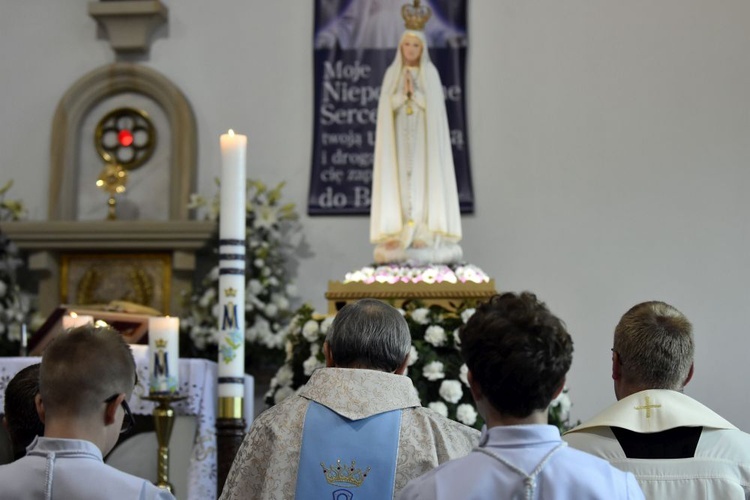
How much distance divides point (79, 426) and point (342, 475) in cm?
81

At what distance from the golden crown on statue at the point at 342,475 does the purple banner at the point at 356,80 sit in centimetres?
560

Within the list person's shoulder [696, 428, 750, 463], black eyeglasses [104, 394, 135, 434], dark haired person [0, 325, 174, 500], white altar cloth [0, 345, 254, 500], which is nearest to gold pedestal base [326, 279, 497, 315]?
white altar cloth [0, 345, 254, 500]

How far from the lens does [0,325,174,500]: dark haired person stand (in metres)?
2.17

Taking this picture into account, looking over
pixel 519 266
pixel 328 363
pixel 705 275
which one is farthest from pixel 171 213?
pixel 328 363

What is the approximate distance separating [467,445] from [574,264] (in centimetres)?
546

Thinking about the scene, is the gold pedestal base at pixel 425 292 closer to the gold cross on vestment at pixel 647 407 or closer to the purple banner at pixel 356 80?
the purple banner at pixel 356 80

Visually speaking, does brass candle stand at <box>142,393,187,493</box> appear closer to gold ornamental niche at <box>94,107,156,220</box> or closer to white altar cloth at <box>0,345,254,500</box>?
white altar cloth at <box>0,345,254,500</box>

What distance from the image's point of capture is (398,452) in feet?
9.20

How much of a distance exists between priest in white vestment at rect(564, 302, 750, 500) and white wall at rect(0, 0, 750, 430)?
17.9 ft

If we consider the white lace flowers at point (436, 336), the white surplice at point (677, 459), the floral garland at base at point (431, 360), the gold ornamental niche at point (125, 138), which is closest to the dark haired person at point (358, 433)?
the white surplice at point (677, 459)

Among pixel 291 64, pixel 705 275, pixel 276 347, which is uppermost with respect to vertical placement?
pixel 291 64

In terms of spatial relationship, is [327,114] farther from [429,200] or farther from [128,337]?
[128,337]

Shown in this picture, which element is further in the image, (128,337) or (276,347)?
(276,347)

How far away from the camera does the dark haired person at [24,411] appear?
2.55 metres
